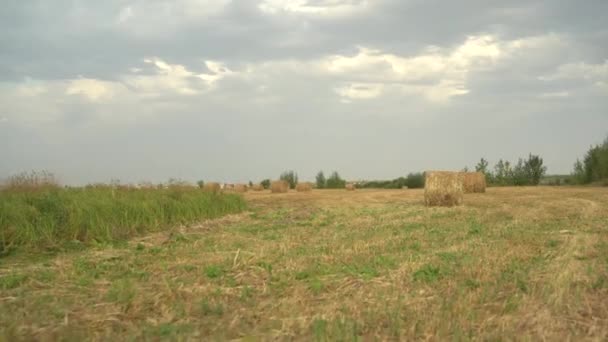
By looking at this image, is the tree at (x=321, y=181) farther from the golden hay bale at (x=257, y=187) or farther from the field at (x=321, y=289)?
the field at (x=321, y=289)

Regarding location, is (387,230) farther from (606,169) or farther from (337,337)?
(606,169)

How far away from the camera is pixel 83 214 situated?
9539 millimetres

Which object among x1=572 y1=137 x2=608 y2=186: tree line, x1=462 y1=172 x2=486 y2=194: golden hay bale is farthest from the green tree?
x1=462 y1=172 x2=486 y2=194: golden hay bale

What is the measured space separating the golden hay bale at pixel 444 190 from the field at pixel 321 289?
9.37 m

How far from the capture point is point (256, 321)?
4.14m

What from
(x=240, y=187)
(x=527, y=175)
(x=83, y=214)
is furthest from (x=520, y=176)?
(x=83, y=214)

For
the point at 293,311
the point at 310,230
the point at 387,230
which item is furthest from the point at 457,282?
the point at 310,230

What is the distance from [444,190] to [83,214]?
39.2ft

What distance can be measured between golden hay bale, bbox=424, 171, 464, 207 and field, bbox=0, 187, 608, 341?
9374 mm

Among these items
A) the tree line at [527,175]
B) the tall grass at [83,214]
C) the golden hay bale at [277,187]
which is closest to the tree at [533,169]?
the tree line at [527,175]

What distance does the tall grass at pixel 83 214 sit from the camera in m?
8.48

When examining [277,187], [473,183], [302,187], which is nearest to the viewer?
[473,183]

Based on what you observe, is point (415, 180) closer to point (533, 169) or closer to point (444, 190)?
point (533, 169)

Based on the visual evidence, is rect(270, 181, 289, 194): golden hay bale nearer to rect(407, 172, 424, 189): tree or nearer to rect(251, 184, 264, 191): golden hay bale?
rect(251, 184, 264, 191): golden hay bale
